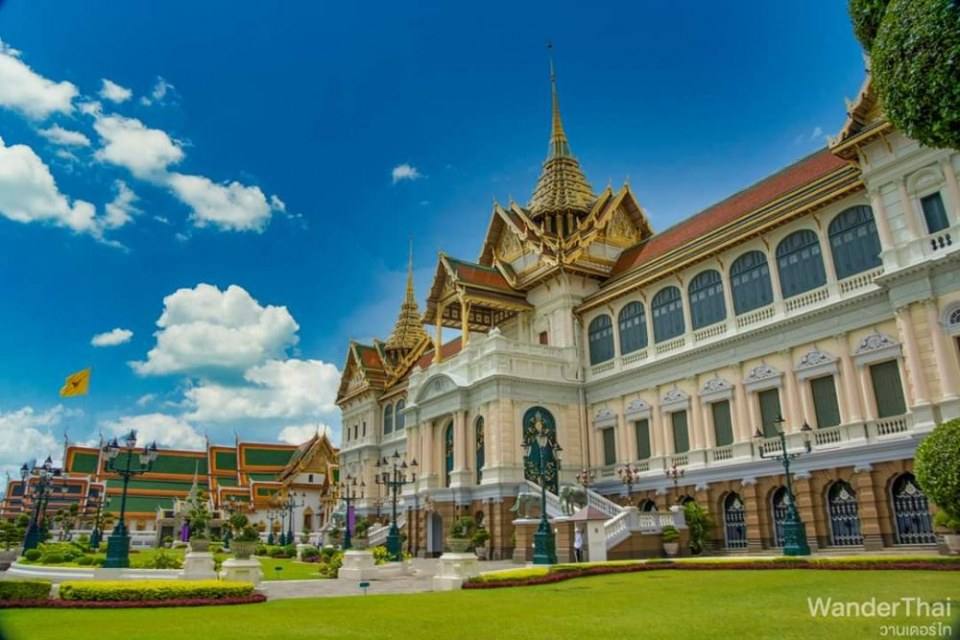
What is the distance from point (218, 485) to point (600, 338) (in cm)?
5367

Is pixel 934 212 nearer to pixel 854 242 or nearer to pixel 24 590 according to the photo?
pixel 854 242

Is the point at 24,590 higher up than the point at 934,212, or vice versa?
the point at 934,212

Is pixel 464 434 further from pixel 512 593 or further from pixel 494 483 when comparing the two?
pixel 512 593

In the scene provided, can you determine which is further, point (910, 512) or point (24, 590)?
point (910, 512)

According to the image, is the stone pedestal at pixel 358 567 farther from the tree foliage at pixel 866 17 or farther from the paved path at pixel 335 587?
the tree foliage at pixel 866 17

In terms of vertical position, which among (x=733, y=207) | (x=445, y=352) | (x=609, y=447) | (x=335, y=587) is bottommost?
(x=335, y=587)

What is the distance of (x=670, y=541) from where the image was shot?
80.0 feet

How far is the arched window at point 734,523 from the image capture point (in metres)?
25.5

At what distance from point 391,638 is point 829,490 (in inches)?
Answer: 758

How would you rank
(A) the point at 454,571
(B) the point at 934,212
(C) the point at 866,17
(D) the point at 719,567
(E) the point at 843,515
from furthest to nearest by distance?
(E) the point at 843,515 < (B) the point at 934,212 < (D) the point at 719,567 < (A) the point at 454,571 < (C) the point at 866,17

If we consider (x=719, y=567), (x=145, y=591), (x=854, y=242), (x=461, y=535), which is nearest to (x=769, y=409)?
(x=854, y=242)

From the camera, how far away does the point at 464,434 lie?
3494 centimetres

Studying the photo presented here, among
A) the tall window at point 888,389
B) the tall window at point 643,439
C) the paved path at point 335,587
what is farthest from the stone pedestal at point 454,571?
the tall window at point 643,439

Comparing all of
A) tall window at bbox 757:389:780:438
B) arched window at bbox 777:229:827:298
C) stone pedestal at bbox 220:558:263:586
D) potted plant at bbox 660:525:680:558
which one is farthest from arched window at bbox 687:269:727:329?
stone pedestal at bbox 220:558:263:586
